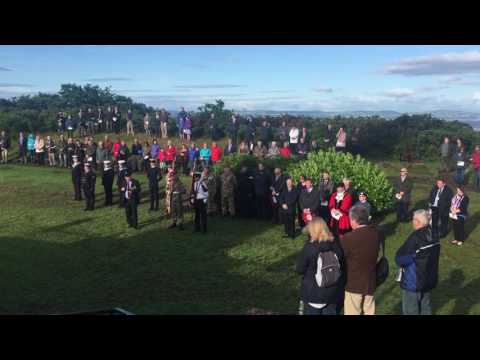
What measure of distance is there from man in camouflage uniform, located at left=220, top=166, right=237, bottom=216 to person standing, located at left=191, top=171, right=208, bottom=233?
1569 mm

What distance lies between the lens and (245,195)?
615 inches

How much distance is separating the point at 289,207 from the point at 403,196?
10.4ft

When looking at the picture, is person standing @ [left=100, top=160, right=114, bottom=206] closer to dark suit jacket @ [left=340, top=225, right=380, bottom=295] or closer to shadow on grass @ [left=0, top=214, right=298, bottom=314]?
shadow on grass @ [left=0, top=214, right=298, bottom=314]

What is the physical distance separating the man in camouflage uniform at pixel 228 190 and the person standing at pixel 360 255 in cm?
948

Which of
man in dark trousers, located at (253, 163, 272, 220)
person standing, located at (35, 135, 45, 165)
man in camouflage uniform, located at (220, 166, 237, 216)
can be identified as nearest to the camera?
man in dark trousers, located at (253, 163, 272, 220)

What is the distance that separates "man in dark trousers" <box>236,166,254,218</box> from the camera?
15.6 meters

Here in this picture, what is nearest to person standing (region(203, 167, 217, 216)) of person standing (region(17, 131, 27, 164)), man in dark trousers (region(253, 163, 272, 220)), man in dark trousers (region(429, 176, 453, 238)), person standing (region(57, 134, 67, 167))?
man in dark trousers (region(253, 163, 272, 220))

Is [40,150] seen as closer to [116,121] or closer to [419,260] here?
[116,121]

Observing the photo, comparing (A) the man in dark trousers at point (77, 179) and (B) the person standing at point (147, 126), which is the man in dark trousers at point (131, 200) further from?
(B) the person standing at point (147, 126)

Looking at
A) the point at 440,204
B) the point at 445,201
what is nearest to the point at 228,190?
the point at 440,204

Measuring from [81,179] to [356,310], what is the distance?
44.3 feet

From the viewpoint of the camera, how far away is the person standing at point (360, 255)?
5.99 metres
